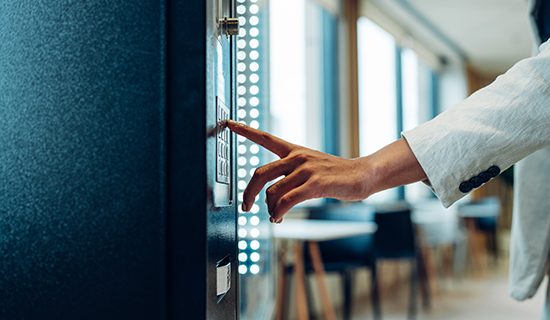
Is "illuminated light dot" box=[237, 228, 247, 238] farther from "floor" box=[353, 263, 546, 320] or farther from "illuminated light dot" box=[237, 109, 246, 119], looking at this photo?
"floor" box=[353, 263, 546, 320]

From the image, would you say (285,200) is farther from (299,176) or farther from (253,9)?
(253,9)

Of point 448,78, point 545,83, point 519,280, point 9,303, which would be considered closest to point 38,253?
point 9,303

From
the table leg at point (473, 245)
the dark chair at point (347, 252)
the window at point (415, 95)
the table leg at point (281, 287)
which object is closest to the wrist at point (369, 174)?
the table leg at point (281, 287)

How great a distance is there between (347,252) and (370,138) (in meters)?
2.45

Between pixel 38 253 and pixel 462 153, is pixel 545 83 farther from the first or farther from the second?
pixel 38 253

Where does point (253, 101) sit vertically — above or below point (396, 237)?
above

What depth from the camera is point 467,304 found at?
5113 millimetres

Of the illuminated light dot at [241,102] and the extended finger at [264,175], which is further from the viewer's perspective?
the illuminated light dot at [241,102]

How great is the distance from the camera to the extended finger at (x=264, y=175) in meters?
0.69

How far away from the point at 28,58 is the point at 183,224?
0.75 ft

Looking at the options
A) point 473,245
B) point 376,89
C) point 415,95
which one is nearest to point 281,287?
point 376,89

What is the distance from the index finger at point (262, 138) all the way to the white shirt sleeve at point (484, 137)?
15 cm

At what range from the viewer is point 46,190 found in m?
0.58

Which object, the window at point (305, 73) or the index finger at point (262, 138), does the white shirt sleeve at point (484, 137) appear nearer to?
the index finger at point (262, 138)
